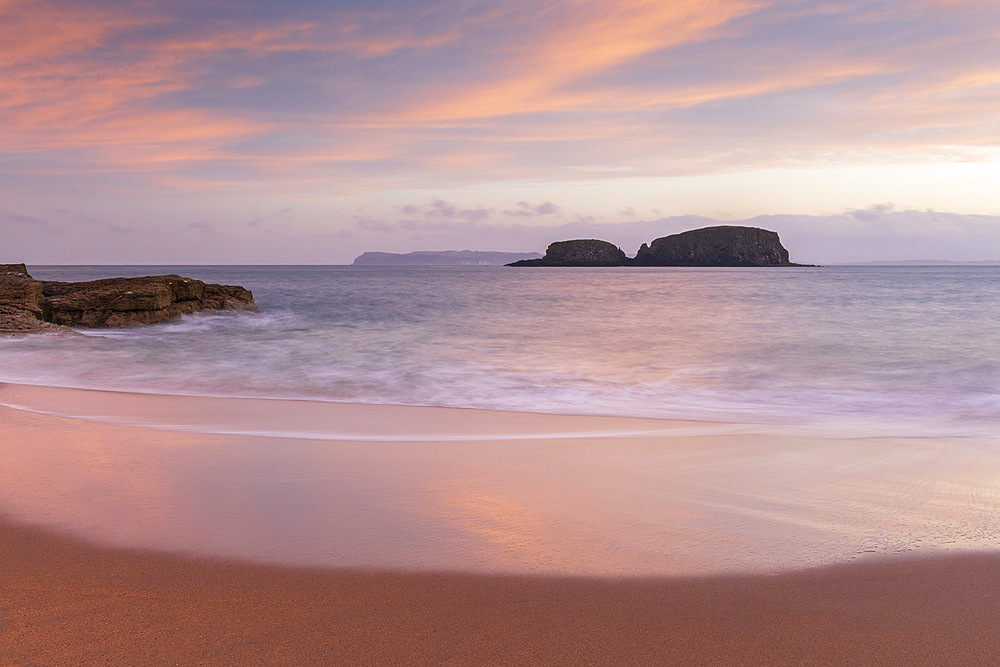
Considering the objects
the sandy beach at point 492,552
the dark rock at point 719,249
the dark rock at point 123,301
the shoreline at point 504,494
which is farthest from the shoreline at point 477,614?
the dark rock at point 719,249

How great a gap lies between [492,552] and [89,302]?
16.0 m

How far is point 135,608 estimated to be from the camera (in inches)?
91.7

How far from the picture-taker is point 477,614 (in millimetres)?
2324

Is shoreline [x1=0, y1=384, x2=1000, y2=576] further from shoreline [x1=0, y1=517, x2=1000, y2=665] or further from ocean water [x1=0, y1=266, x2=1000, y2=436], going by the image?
ocean water [x1=0, y1=266, x2=1000, y2=436]

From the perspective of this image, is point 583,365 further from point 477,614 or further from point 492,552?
point 477,614

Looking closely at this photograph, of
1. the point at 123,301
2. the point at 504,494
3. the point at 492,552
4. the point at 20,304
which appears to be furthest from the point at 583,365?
the point at 20,304

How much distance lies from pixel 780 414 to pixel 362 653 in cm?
620

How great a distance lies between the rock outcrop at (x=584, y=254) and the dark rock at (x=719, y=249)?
6625 mm

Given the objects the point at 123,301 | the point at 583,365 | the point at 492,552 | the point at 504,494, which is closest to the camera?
the point at 492,552

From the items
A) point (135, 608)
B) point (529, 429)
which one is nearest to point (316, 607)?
point (135, 608)

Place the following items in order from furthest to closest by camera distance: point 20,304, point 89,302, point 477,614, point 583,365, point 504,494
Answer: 1. point 89,302
2. point 20,304
3. point 583,365
4. point 504,494
5. point 477,614

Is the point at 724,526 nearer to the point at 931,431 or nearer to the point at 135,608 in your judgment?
the point at 135,608

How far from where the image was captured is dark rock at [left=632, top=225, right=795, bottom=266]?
136750 millimetres

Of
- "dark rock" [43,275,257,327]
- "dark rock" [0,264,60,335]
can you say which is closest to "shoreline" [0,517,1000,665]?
"dark rock" [0,264,60,335]
